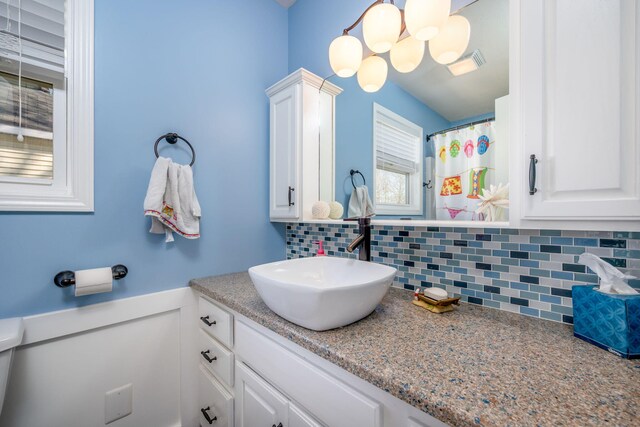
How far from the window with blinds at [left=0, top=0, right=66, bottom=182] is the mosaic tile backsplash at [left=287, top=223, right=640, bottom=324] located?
1.44 meters

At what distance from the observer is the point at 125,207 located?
46.6 inches

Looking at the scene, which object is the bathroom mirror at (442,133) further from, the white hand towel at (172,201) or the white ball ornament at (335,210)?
the white hand towel at (172,201)

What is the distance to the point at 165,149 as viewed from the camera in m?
1.29

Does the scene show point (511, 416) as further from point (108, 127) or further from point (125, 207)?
point (108, 127)

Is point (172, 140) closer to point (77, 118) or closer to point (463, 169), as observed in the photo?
point (77, 118)

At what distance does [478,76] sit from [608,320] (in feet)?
2.63

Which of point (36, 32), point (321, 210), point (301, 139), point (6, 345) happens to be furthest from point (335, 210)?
point (36, 32)

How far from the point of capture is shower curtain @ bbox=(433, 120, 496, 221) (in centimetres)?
90

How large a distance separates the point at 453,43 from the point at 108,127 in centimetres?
144

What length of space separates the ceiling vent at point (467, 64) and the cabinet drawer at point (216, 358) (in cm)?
140

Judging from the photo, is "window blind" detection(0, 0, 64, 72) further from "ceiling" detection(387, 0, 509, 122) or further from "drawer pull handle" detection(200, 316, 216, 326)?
"ceiling" detection(387, 0, 509, 122)

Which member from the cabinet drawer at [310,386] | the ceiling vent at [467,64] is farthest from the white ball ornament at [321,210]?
the ceiling vent at [467,64]

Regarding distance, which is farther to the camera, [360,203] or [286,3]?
[286,3]

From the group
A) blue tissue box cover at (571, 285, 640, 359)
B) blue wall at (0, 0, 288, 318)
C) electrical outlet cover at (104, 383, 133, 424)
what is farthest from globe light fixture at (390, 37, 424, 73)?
electrical outlet cover at (104, 383, 133, 424)
